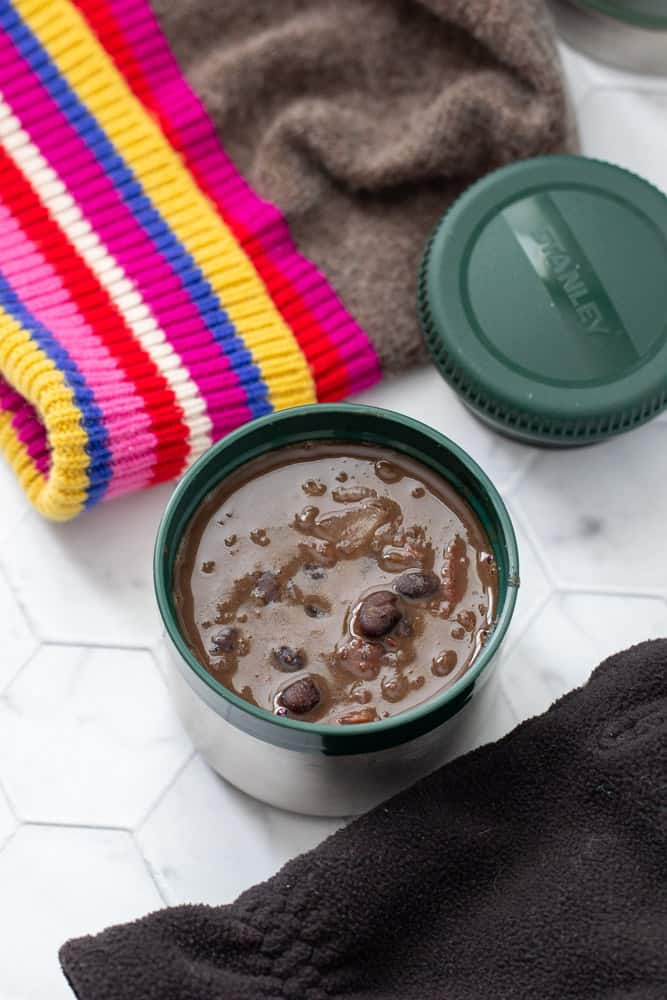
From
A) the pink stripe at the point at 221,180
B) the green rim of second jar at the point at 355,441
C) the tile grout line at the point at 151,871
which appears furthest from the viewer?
the pink stripe at the point at 221,180

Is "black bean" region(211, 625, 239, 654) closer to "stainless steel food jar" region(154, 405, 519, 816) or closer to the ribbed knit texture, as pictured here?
"stainless steel food jar" region(154, 405, 519, 816)

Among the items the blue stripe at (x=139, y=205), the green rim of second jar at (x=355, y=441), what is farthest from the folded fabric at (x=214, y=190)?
the green rim of second jar at (x=355, y=441)

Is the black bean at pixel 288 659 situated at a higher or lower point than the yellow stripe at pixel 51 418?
lower

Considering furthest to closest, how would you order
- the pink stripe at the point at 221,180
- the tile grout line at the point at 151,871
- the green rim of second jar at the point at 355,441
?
the pink stripe at the point at 221,180 → the tile grout line at the point at 151,871 → the green rim of second jar at the point at 355,441

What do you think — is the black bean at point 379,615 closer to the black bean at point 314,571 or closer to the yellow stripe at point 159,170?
the black bean at point 314,571

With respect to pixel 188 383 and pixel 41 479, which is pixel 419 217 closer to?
pixel 188 383

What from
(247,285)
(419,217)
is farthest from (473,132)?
(247,285)

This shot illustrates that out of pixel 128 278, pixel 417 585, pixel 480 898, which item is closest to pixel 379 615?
pixel 417 585
